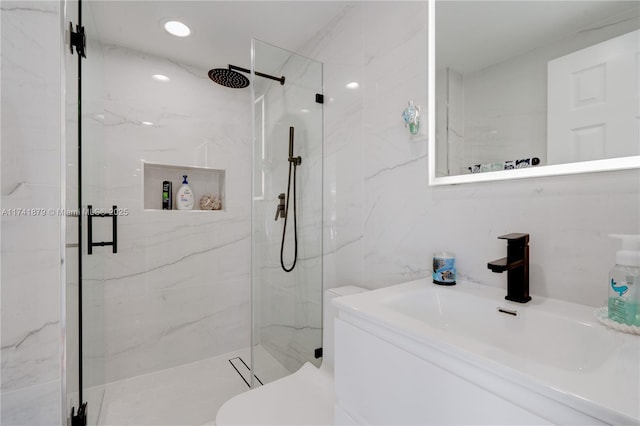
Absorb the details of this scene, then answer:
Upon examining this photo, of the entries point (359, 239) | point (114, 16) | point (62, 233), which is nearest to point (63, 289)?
point (62, 233)

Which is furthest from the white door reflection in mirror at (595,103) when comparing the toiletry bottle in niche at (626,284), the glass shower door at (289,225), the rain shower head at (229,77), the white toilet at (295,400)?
the rain shower head at (229,77)

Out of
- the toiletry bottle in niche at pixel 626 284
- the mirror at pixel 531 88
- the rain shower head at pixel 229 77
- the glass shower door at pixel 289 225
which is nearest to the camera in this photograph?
the toiletry bottle in niche at pixel 626 284

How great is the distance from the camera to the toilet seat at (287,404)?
1.10 metres

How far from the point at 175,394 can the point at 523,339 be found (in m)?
1.99

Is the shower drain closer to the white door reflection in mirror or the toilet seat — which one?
the toilet seat

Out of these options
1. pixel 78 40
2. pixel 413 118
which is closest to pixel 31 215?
pixel 78 40

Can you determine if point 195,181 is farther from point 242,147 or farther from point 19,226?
point 19,226

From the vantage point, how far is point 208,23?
1.74 meters

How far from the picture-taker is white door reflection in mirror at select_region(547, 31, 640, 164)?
0.71m

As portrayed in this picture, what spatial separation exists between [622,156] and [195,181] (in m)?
2.37

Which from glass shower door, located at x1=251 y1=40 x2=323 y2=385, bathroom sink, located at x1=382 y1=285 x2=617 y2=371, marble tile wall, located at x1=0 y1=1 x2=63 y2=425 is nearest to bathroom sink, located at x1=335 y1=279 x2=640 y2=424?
bathroom sink, located at x1=382 y1=285 x2=617 y2=371

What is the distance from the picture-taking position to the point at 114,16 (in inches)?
66.3

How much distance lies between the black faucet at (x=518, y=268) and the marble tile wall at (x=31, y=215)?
153 centimetres

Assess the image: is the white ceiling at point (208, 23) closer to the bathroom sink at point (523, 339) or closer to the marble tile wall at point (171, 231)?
the marble tile wall at point (171, 231)
